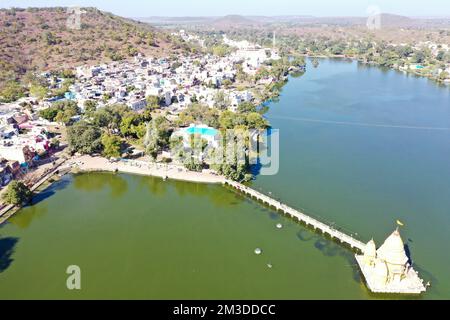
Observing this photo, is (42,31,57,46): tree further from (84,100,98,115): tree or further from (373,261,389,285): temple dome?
(373,261,389,285): temple dome

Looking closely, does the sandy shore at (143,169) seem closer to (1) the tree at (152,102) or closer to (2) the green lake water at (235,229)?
(2) the green lake water at (235,229)

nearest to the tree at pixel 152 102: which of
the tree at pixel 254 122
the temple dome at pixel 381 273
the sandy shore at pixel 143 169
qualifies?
the tree at pixel 254 122

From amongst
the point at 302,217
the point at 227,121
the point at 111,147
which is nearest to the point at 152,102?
the point at 227,121

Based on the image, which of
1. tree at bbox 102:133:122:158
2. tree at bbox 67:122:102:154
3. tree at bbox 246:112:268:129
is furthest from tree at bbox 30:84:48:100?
tree at bbox 246:112:268:129

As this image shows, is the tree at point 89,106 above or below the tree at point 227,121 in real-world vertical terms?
above

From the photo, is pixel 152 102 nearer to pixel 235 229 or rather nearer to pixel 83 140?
pixel 83 140

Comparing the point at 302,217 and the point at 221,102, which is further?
the point at 221,102
